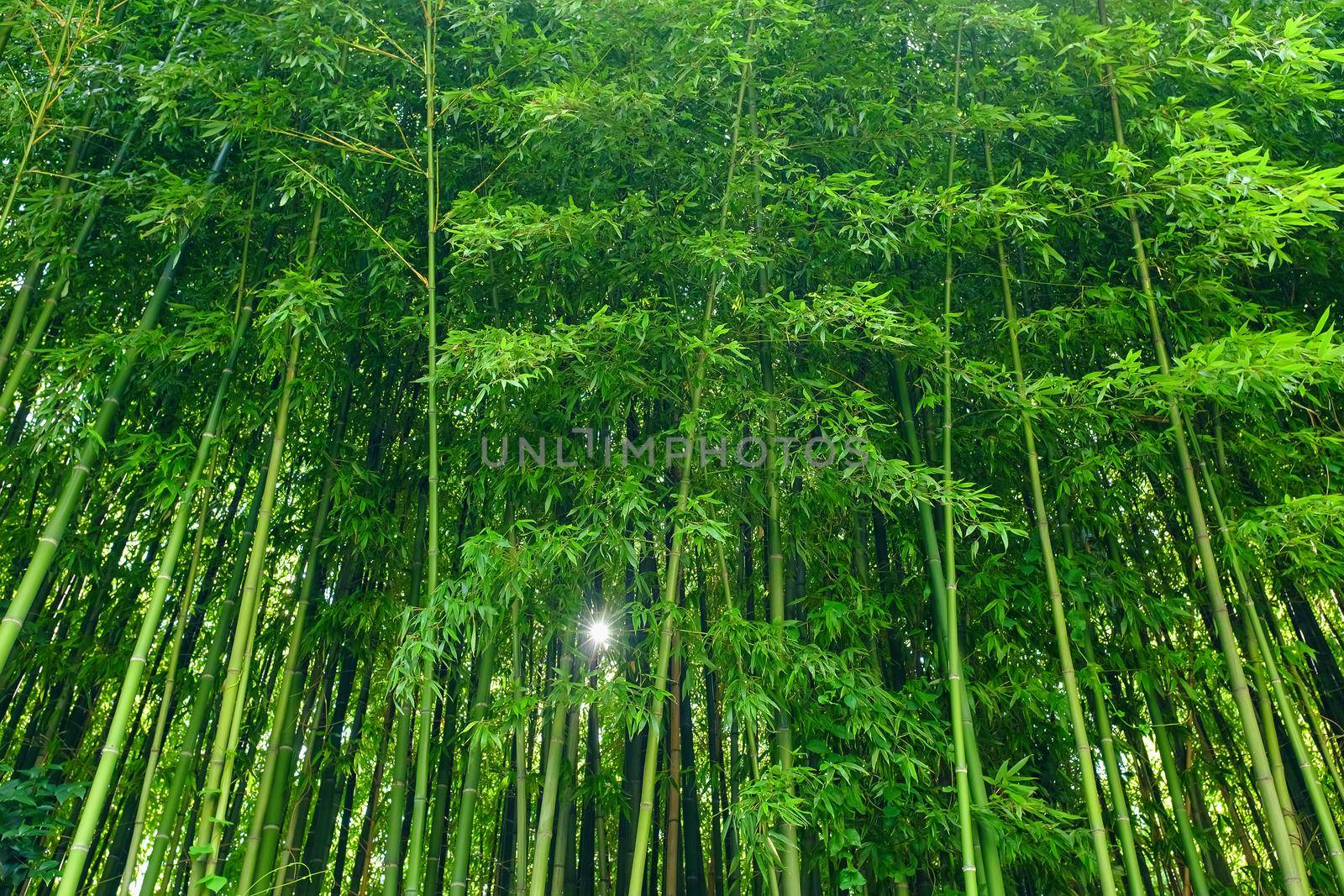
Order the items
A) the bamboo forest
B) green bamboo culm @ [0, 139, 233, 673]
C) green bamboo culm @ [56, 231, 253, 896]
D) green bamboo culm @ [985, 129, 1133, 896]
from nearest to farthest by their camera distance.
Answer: green bamboo culm @ [56, 231, 253, 896] < green bamboo culm @ [0, 139, 233, 673] < green bamboo culm @ [985, 129, 1133, 896] < the bamboo forest

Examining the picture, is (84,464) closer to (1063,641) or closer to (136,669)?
(136,669)

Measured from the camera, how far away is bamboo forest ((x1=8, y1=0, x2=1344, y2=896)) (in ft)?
8.79

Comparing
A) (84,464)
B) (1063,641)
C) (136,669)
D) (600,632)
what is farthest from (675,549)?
(84,464)

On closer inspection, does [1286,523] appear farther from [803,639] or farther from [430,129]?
[430,129]

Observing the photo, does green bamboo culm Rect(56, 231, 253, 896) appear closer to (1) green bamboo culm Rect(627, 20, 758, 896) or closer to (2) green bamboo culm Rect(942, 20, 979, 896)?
(1) green bamboo culm Rect(627, 20, 758, 896)

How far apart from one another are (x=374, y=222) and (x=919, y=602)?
2.41 meters

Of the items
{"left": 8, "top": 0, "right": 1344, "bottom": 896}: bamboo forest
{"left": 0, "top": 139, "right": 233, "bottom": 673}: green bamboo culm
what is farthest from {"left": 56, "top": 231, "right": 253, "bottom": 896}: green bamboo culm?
{"left": 0, "top": 139, "right": 233, "bottom": 673}: green bamboo culm

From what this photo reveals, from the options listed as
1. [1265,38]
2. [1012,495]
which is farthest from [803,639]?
[1265,38]

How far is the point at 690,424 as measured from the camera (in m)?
2.72

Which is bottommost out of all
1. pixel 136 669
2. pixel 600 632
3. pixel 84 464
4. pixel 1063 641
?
pixel 600 632

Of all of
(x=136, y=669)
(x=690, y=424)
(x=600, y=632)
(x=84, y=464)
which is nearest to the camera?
(x=136, y=669)

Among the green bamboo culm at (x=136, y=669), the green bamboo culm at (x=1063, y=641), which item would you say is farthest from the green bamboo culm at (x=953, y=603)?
the green bamboo culm at (x=136, y=669)

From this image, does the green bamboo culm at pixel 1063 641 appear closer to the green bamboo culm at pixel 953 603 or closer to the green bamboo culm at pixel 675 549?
the green bamboo culm at pixel 953 603

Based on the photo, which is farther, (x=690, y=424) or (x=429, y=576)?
(x=690, y=424)
